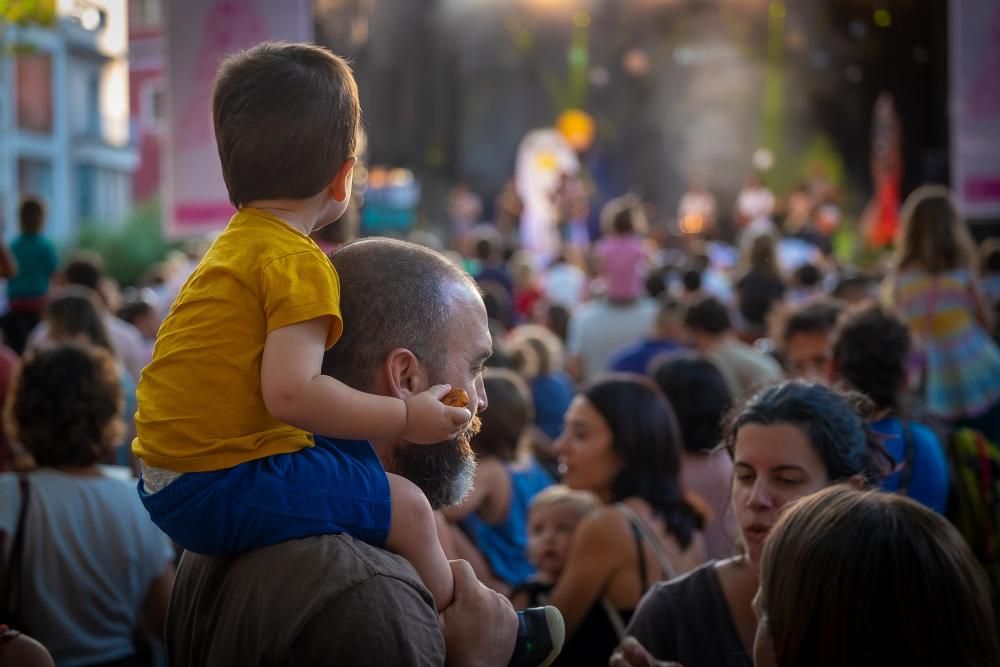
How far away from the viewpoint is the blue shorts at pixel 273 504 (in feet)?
5.82

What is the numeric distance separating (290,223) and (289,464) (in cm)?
39

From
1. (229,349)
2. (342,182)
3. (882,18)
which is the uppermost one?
(882,18)

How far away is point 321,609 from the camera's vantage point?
5.57ft

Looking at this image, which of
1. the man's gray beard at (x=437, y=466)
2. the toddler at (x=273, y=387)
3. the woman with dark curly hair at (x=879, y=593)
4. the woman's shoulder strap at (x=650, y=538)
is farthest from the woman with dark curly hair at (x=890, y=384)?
the toddler at (x=273, y=387)

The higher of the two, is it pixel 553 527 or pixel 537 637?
pixel 537 637

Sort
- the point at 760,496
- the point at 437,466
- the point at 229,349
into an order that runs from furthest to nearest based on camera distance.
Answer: the point at 760,496, the point at 437,466, the point at 229,349

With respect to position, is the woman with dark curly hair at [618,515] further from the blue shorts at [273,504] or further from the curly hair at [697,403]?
the blue shorts at [273,504]

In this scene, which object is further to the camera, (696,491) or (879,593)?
(696,491)

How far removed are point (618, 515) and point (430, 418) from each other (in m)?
1.68

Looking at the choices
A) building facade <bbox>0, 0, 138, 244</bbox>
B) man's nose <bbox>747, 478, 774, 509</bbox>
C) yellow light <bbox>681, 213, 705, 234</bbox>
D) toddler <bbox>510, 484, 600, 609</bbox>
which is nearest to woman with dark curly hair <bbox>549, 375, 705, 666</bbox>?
toddler <bbox>510, 484, 600, 609</bbox>

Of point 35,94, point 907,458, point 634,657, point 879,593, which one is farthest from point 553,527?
point 35,94

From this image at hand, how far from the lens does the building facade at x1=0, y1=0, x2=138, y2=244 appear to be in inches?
1275

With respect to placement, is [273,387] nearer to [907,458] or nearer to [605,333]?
[907,458]

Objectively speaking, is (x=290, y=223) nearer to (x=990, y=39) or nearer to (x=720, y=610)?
(x=720, y=610)
